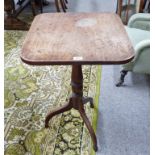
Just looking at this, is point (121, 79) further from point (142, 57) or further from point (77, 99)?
point (77, 99)

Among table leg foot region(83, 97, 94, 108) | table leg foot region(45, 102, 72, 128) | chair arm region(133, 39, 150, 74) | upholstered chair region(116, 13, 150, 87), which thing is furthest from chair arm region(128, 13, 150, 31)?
table leg foot region(45, 102, 72, 128)

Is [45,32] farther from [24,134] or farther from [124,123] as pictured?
[124,123]

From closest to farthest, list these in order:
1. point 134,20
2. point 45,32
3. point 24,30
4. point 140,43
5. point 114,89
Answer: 1. point 45,32
2. point 140,43
3. point 114,89
4. point 134,20
5. point 24,30

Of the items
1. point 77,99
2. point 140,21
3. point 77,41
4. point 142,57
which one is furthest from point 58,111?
point 140,21

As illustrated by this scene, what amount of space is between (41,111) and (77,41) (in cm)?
83

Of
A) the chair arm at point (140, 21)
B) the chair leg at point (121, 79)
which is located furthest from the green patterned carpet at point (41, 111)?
the chair arm at point (140, 21)

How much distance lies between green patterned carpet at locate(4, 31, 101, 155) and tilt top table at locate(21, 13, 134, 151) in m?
0.13

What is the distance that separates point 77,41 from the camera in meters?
1.29

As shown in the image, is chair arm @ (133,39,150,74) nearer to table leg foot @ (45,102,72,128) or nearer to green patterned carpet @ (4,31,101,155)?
green patterned carpet @ (4,31,101,155)

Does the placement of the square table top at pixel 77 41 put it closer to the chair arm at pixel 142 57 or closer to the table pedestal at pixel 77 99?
the table pedestal at pixel 77 99

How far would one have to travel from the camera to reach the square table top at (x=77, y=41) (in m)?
1.13
